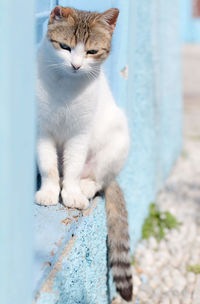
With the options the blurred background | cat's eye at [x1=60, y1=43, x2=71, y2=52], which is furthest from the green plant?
cat's eye at [x1=60, y1=43, x2=71, y2=52]

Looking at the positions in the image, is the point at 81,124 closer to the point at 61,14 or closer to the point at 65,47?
the point at 65,47

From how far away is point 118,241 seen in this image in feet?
8.19

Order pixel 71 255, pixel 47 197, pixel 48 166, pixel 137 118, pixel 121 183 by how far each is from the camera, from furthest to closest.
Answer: pixel 137 118 → pixel 121 183 → pixel 48 166 → pixel 47 197 → pixel 71 255

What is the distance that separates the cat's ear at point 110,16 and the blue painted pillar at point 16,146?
93cm

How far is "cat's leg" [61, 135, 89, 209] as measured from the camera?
7.44ft

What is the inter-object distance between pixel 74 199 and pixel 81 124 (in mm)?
390

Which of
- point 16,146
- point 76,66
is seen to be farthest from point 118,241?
point 16,146

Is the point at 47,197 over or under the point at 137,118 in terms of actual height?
over

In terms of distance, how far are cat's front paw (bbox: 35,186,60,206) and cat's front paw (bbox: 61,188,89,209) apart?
0.04 meters

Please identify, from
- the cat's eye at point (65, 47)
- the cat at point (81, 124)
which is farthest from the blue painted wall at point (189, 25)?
the cat's eye at point (65, 47)

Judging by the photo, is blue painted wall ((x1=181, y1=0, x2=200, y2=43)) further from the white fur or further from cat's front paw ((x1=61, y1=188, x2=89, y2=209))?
cat's front paw ((x1=61, y1=188, x2=89, y2=209))

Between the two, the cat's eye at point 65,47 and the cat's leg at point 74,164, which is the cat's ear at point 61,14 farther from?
the cat's leg at point 74,164

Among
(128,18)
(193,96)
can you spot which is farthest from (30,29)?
(193,96)

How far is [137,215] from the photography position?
3.53 metres
